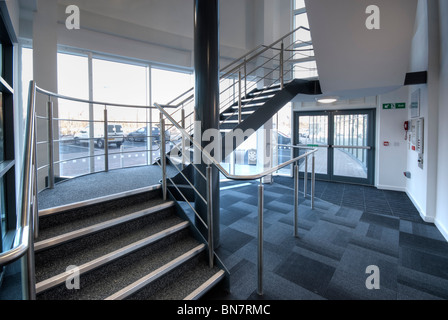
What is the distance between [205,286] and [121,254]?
27.1 inches

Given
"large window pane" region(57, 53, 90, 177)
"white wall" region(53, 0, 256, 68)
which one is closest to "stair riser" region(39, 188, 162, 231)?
"large window pane" region(57, 53, 90, 177)

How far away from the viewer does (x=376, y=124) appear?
18.2 feet

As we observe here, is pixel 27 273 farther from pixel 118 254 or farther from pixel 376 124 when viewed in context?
pixel 376 124

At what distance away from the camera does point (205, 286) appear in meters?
1.79

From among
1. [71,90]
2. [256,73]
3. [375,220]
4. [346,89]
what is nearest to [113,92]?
[71,90]

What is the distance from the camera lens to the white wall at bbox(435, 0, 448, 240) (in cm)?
303

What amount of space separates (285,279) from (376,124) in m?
5.04

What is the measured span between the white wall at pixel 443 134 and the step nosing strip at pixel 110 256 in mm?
3423

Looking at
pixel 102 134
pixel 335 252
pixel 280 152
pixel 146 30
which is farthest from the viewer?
pixel 280 152

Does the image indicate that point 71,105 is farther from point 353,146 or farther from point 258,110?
point 353,146

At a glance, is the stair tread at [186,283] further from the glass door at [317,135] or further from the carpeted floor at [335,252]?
the glass door at [317,135]

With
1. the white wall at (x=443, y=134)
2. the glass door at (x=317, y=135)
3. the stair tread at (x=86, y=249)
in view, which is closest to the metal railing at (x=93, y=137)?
the stair tread at (x=86, y=249)

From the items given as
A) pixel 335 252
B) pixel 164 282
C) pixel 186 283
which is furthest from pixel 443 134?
pixel 164 282

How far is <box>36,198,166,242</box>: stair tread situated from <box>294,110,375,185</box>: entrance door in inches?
Result: 206
